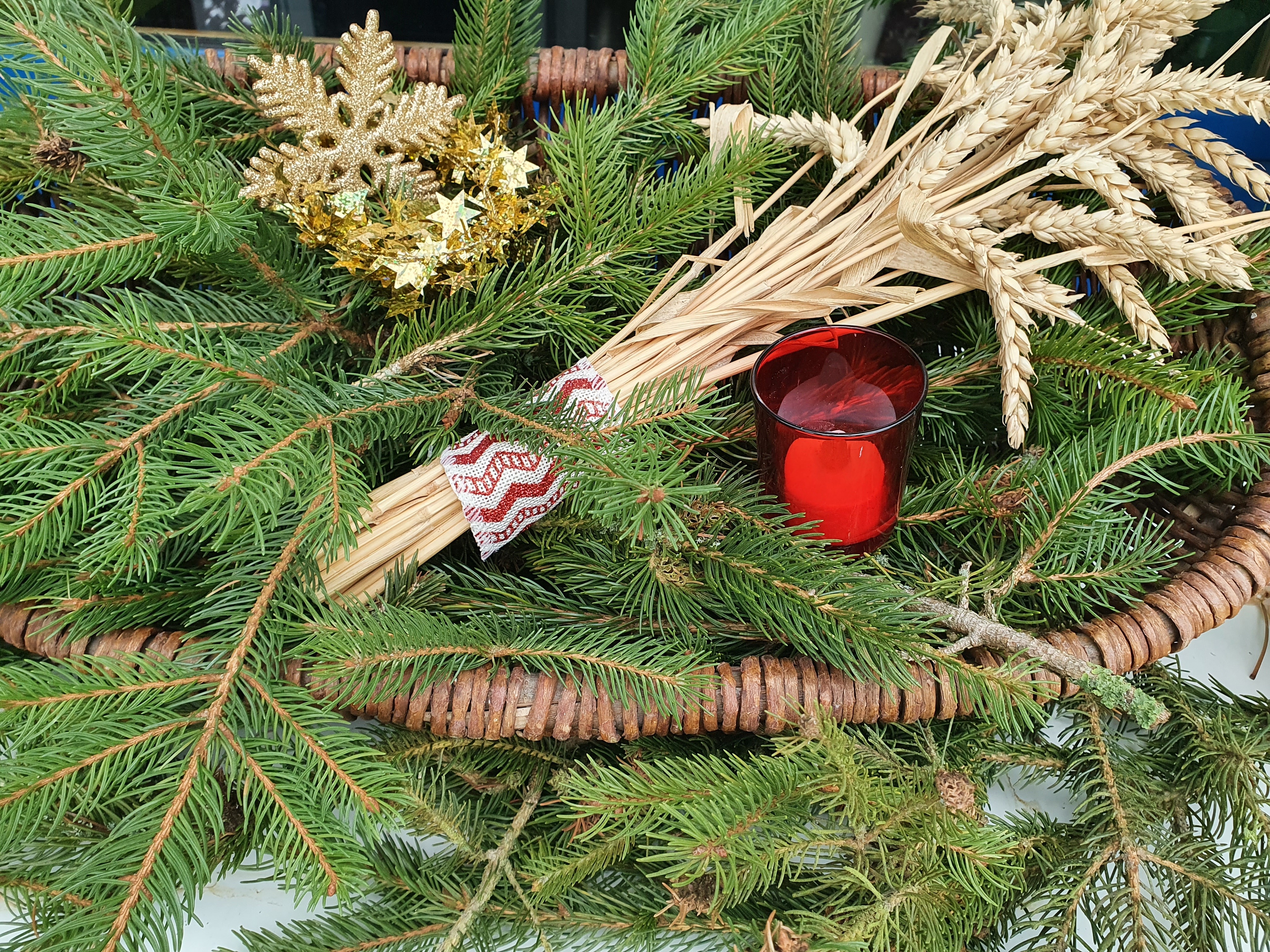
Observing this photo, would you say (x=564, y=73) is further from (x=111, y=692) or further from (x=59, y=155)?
(x=111, y=692)

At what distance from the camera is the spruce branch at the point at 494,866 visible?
0.50 m

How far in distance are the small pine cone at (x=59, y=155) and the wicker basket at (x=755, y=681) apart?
0.93 ft

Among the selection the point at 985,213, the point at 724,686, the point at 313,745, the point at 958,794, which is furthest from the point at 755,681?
the point at 985,213

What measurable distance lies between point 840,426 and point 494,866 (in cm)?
34

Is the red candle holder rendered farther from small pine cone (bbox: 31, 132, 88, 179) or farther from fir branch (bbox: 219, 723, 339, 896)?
small pine cone (bbox: 31, 132, 88, 179)

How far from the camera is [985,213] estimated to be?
1.95ft

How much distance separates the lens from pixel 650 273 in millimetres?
655

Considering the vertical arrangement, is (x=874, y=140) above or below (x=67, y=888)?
above

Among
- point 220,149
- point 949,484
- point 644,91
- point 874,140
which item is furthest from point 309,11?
point 949,484

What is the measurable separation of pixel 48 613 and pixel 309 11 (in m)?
0.86

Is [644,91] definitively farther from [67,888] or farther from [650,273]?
[67,888]

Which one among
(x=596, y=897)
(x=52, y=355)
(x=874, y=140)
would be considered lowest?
(x=596, y=897)

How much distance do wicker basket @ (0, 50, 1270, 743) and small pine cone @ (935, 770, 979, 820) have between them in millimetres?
32

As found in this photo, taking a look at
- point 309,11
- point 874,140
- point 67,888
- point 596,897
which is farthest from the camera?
point 309,11
